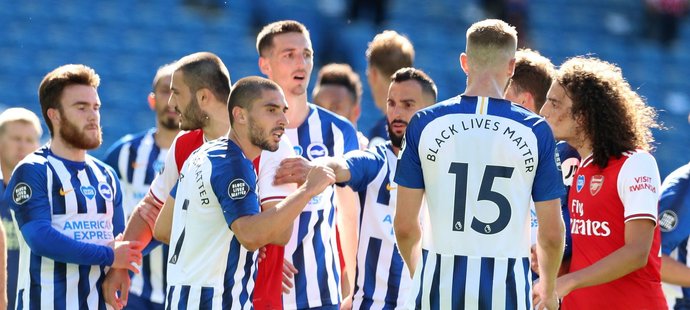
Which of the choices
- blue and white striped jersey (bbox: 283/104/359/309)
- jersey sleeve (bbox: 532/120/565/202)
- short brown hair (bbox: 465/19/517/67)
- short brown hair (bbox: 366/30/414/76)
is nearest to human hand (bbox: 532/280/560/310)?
jersey sleeve (bbox: 532/120/565/202)

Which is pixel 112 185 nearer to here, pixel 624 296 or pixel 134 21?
pixel 624 296

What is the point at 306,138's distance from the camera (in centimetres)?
686

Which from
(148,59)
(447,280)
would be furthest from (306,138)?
(148,59)

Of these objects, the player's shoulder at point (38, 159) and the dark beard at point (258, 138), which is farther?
the player's shoulder at point (38, 159)

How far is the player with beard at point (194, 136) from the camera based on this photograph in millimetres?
5789

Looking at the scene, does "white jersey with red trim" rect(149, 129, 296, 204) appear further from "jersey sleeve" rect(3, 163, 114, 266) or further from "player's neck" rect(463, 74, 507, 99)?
"player's neck" rect(463, 74, 507, 99)

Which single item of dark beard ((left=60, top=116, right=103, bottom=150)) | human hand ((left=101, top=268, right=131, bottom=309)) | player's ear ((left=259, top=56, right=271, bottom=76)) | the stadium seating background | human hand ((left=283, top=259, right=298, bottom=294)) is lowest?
human hand ((left=101, top=268, right=131, bottom=309))

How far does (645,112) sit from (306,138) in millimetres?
2060

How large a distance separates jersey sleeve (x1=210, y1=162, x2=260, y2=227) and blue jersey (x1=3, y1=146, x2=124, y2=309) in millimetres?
1114

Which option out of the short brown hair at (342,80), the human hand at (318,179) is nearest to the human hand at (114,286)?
the human hand at (318,179)

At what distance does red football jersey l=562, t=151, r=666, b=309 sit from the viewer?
5.45 metres

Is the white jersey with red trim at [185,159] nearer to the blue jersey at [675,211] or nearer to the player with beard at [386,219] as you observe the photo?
the player with beard at [386,219]

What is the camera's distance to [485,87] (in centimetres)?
508

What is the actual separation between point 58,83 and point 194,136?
0.85 metres
